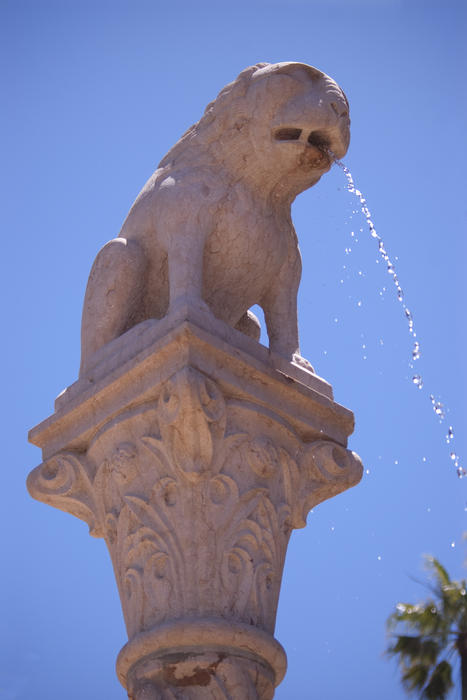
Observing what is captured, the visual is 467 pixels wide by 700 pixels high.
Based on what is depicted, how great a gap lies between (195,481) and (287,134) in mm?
2336


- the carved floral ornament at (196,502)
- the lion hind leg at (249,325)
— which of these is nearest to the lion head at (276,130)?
the lion hind leg at (249,325)

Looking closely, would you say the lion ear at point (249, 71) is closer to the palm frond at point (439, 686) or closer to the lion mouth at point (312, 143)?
the lion mouth at point (312, 143)

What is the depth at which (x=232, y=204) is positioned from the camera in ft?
26.6

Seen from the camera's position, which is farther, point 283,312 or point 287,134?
point 283,312

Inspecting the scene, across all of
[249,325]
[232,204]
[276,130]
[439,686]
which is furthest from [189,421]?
[439,686]

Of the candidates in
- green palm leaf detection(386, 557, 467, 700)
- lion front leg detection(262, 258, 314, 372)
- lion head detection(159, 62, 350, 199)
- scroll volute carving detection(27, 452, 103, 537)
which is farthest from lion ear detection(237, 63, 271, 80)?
green palm leaf detection(386, 557, 467, 700)

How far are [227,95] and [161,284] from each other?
1.27m

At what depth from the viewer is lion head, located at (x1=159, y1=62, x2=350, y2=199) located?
26.7ft

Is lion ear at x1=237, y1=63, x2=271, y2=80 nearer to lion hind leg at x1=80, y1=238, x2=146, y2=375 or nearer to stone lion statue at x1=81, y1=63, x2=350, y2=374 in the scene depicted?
stone lion statue at x1=81, y1=63, x2=350, y2=374

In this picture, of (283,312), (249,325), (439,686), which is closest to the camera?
(283,312)

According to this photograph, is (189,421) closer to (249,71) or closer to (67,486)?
(67,486)

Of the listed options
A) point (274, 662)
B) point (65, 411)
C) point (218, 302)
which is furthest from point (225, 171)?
point (274, 662)

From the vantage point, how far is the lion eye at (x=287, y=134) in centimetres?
820

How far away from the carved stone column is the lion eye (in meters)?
1.34
